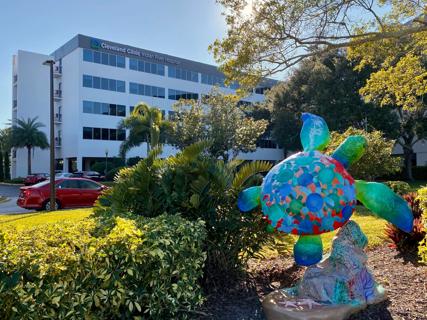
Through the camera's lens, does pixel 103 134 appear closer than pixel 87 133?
No

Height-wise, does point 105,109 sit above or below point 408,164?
above

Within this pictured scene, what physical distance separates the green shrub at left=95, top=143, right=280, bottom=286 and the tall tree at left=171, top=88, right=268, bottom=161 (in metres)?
24.9

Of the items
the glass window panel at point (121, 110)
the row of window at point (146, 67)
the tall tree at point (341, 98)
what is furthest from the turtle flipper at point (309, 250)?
the row of window at point (146, 67)

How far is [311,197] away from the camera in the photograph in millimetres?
4082

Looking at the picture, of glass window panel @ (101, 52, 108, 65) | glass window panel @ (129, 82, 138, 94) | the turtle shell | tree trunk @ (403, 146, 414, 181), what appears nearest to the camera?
the turtle shell

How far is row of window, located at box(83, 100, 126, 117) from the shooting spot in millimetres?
43897

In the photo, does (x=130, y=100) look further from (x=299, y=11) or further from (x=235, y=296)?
(x=235, y=296)

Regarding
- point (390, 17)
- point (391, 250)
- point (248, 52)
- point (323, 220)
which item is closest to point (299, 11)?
point (248, 52)

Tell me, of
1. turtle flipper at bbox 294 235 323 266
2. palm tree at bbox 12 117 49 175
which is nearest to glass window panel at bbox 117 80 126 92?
palm tree at bbox 12 117 49 175

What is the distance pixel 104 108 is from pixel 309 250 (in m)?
43.5

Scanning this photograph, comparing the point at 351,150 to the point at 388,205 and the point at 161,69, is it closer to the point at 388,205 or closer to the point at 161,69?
the point at 388,205

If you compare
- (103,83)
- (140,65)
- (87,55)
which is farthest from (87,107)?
(140,65)

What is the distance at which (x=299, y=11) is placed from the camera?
833cm

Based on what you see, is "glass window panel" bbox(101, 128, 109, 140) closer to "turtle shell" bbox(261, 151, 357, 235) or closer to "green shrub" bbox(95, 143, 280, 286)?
"green shrub" bbox(95, 143, 280, 286)
